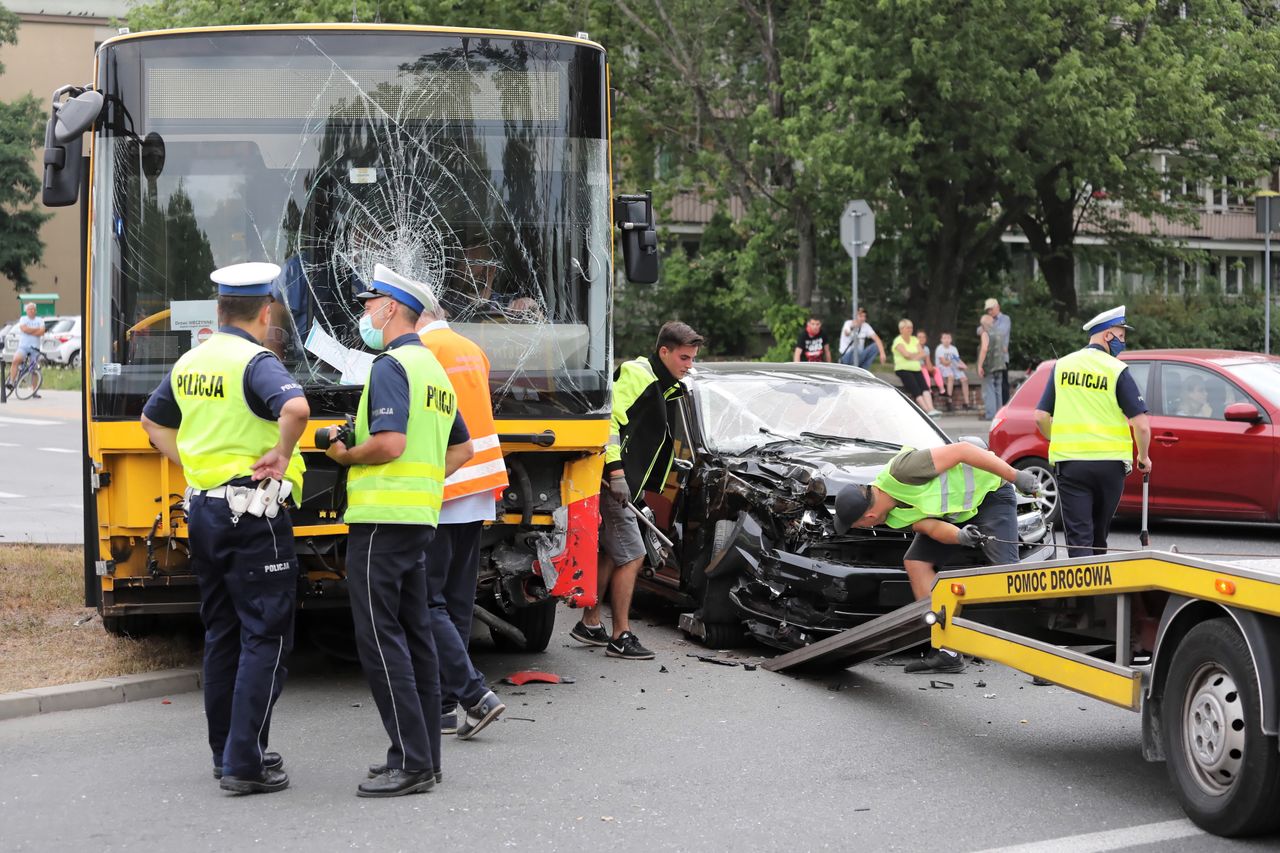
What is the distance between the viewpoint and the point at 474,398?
677 cm

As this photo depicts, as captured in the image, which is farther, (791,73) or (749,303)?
(749,303)

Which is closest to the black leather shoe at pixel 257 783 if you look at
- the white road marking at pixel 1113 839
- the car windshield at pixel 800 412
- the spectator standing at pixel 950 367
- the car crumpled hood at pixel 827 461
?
the white road marking at pixel 1113 839

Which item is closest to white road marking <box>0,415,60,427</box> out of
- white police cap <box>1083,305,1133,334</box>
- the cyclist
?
the cyclist

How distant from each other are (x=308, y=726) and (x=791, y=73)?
2238 centimetres

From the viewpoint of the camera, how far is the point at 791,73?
91.5ft

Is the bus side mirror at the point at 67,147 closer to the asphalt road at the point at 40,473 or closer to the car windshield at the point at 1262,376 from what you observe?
the asphalt road at the point at 40,473

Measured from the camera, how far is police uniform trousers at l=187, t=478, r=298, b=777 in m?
5.87

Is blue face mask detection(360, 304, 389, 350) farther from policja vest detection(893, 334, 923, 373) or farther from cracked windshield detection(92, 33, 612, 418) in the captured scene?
policja vest detection(893, 334, 923, 373)

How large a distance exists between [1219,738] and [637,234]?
170 inches

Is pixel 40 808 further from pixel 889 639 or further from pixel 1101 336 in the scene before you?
pixel 1101 336

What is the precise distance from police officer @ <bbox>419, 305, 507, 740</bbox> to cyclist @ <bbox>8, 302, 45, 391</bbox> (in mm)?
24056

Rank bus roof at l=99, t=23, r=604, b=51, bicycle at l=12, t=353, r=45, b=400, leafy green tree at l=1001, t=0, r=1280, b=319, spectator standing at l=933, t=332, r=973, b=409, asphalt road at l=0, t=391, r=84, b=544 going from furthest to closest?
bicycle at l=12, t=353, r=45, b=400 < spectator standing at l=933, t=332, r=973, b=409 < leafy green tree at l=1001, t=0, r=1280, b=319 < asphalt road at l=0, t=391, r=84, b=544 < bus roof at l=99, t=23, r=604, b=51

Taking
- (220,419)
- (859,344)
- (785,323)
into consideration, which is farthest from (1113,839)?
(785,323)

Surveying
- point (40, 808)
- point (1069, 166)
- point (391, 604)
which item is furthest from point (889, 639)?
point (1069, 166)
